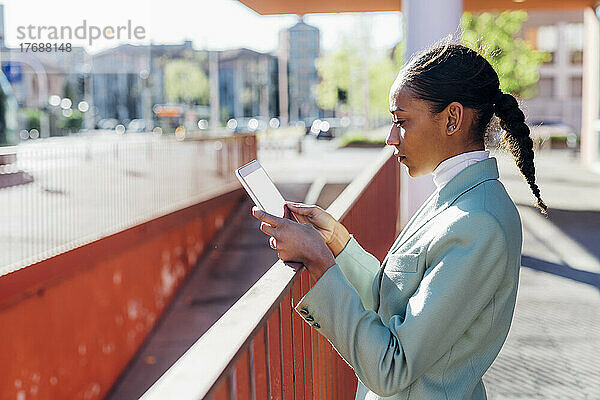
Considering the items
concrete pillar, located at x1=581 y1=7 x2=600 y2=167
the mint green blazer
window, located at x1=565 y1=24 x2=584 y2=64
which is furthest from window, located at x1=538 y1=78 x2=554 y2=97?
the mint green blazer

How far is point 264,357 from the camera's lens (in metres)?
2.03

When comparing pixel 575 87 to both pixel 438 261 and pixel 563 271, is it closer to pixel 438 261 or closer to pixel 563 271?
pixel 563 271

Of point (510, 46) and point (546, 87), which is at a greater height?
point (510, 46)

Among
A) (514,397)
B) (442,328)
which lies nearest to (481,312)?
(442,328)

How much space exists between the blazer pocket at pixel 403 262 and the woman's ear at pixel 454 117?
0.29 metres

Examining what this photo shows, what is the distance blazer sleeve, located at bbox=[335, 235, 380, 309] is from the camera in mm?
2072

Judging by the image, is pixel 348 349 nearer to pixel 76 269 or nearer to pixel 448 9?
pixel 448 9

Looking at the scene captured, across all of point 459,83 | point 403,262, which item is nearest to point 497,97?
point 459,83

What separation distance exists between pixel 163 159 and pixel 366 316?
12.6m

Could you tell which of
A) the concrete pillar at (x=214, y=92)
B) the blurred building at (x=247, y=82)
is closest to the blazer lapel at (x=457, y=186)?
the concrete pillar at (x=214, y=92)

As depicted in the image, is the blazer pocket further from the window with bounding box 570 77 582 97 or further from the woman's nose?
the window with bounding box 570 77 582 97

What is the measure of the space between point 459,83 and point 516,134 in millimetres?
311

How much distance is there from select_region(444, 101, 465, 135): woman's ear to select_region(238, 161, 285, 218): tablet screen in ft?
1.57

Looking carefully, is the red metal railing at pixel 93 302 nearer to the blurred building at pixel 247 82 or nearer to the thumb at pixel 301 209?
the thumb at pixel 301 209
